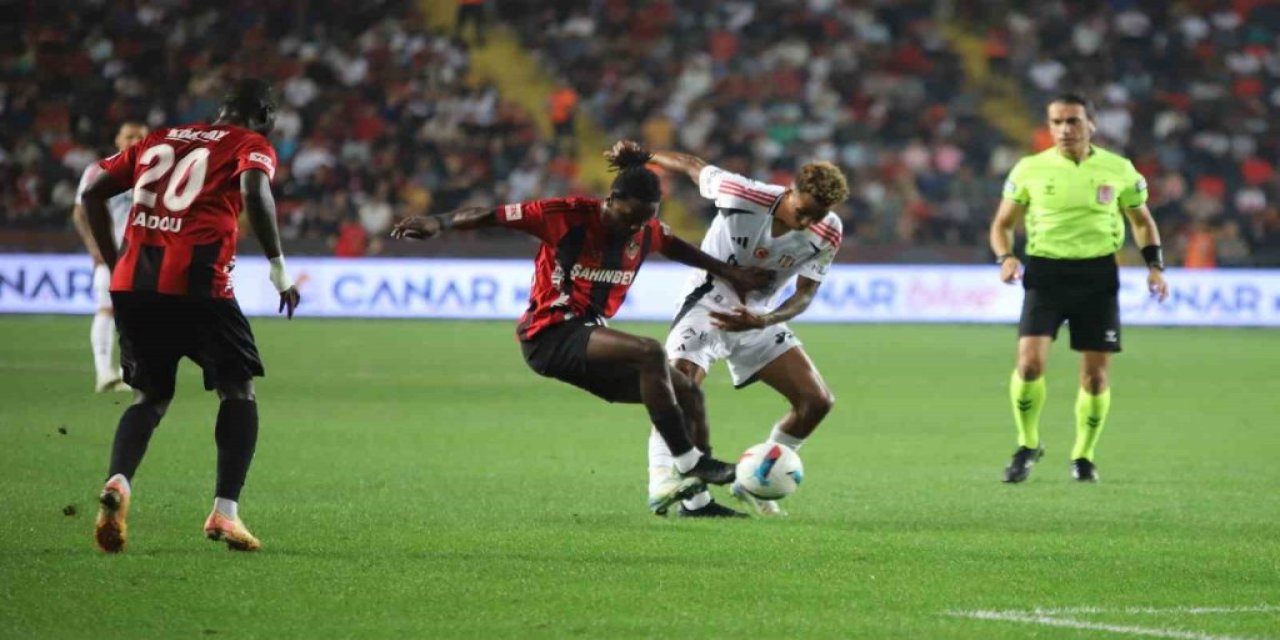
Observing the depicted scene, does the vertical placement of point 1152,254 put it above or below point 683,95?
below

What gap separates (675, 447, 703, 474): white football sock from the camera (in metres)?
8.54

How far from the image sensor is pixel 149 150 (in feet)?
25.9

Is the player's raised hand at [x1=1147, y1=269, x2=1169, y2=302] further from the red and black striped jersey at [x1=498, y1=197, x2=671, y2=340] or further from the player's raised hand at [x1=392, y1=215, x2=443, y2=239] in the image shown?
the player's raised hand at [x1=392, y1=215, x2=443, y2=239]

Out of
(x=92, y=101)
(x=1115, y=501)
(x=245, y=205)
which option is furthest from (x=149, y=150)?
(x=92, y=101)

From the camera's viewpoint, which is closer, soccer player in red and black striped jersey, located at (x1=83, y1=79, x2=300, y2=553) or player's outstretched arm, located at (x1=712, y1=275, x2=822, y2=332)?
soccer player in red and black striped jersey, located at (x1=83, y1=79, x2=300, y2=553)

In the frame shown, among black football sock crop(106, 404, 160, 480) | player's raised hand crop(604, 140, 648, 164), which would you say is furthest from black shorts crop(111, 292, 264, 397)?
player's raised hand crop(604, 140, 648, 164)

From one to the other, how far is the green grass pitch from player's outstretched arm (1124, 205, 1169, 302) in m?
1.04

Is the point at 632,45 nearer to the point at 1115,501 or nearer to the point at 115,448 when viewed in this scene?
the point at 1115,501

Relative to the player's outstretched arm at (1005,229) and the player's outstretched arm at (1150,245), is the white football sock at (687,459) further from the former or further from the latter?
the player's outstretched arm at (1150,245)

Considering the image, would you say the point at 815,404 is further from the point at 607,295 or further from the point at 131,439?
the point at 131,439

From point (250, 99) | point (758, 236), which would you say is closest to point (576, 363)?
point (758, 236)

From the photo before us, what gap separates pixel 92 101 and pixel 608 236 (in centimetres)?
2264

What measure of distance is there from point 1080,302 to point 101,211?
18.6ft

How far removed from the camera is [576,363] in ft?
28.8
